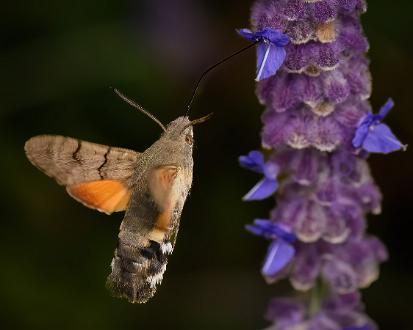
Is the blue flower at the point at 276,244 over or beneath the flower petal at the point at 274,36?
beneath

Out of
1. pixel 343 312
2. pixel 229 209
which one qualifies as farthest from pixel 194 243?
pixel 343 312

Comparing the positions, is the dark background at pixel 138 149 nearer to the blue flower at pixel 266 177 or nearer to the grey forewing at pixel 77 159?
the blue flower at pixel 266 177

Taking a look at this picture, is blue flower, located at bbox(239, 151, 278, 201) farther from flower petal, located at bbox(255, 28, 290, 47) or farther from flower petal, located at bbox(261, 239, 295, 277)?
flower petal, located at bbox(255, 28, 290, 47)

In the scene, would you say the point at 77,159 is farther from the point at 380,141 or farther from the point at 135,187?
the point at 380,141

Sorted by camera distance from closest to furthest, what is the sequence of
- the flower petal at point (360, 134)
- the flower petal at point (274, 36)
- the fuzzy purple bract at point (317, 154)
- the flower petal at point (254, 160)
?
the flower petal at point (274, 36) < the fuzzy purple bract at point (317, 154) < the flower petal at point (360, 134) < the flower petal at point (254, 160)

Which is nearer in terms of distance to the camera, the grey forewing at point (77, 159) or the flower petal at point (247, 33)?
the flower petal at point (247, 33)

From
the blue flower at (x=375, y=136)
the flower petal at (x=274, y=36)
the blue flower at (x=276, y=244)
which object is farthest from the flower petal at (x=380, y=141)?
the flower petal at (x=274, y=36)

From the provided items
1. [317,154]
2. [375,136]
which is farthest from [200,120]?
[375,136]
